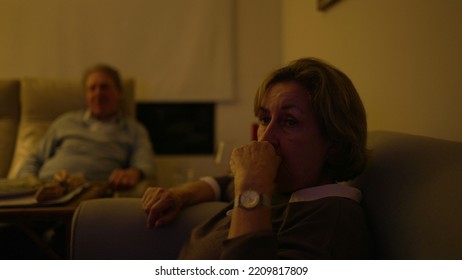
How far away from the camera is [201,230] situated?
2.89 feet

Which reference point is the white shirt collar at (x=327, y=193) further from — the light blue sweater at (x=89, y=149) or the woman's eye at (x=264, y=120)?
the light blue sweater at (x=89, y=149)

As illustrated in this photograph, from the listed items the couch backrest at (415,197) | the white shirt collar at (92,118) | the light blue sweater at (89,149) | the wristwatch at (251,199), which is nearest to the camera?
the couch backrest at (415,197)

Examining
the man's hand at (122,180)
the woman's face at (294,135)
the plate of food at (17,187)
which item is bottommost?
the man's hand at (122,180)

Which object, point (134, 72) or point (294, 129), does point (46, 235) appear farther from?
point (134, 72)

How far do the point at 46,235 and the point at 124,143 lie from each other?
650mm

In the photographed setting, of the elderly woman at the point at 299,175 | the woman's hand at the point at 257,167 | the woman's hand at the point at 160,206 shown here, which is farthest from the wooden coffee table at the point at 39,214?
the woman's hand at the point at 257,167

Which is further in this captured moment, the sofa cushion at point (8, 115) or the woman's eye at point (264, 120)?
the sofa cushion at point (8, 115)

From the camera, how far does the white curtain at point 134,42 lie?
2393 millimetres

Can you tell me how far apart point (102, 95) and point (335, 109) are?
1.46 meters

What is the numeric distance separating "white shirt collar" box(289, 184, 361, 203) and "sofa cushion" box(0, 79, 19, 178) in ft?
5.75

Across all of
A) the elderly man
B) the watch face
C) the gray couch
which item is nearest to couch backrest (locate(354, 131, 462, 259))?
the gray couch

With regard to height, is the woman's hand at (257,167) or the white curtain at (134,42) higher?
the white curtain at (134,42)

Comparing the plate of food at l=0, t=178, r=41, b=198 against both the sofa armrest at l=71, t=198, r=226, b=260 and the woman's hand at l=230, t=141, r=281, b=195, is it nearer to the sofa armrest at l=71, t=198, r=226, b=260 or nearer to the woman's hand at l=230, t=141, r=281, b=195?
the sofa armrest at l=71, t=198, r=226, b=260
